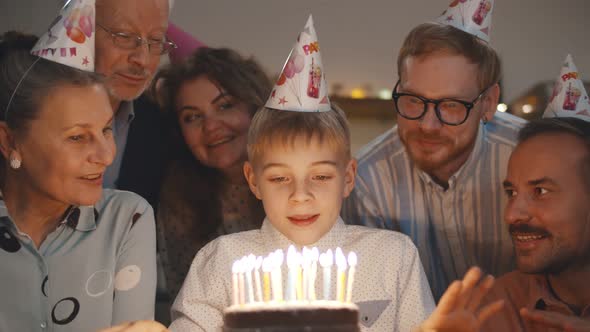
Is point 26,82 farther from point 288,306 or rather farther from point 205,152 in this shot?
point 288,306

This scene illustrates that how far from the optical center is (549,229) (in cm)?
226

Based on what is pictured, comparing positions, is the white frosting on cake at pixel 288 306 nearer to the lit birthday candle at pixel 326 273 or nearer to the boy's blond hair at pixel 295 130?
the lit birthday candle at pixel 326 273

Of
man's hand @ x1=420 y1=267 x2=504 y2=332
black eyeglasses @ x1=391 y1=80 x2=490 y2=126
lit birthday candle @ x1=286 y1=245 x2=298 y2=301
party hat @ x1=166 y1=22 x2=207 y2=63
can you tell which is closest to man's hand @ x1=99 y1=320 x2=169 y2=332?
lit birthday candle @ x1=286 y1=245 x2=298 y2=301

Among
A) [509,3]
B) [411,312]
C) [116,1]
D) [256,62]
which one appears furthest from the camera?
[509,3]

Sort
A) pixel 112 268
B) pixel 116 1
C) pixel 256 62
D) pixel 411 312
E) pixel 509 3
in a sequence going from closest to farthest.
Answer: pixel 411 312, pixel 112 268, pixel 116 1, pixel 256 62, pixel 509 3

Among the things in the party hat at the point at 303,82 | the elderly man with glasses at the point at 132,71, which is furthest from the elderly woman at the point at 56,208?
the party hat at the point at 303,82

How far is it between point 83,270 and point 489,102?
156cm

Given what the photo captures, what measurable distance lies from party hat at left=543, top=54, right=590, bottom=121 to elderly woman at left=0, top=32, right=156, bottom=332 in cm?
151

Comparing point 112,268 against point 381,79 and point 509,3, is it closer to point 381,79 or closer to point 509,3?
point 381,79

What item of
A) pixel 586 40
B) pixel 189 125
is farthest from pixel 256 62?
A: pixel 586 40

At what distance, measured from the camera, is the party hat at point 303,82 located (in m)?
2.35

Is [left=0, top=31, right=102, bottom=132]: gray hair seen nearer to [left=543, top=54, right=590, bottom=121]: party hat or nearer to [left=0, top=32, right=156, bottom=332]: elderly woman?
[left=0, top=32, right=156, bottom=332]: elderly woman

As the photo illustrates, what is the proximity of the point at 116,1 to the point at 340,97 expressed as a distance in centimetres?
178

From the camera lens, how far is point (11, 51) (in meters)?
2.32
